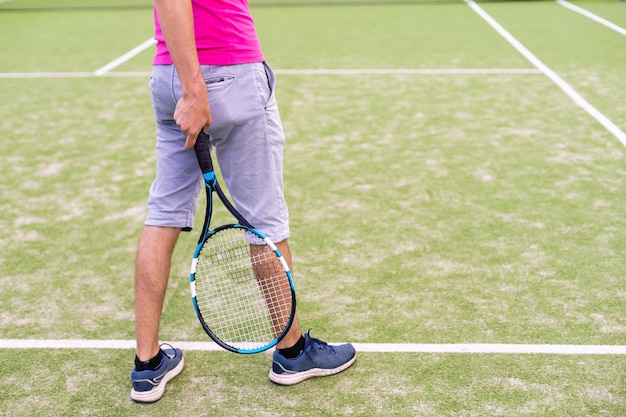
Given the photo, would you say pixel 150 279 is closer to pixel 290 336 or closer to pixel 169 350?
pixel 169 350

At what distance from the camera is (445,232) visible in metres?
4.15

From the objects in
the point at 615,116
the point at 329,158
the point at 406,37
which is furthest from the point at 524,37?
the point at 329,158

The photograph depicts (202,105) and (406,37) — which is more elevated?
(202,105)

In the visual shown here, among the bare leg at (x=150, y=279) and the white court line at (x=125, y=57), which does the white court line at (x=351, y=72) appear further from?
the bare leg at (x=150, y=279)

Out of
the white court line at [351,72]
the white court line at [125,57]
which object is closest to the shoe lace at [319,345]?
the white court line at [351,72]

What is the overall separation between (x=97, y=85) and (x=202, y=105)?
5.38m

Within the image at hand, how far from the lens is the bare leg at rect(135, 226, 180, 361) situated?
2764mm

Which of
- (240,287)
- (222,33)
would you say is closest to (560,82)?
(240,287)

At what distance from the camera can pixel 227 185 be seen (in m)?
2.76

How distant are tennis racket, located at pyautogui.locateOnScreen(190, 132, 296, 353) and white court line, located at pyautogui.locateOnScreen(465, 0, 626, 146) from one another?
129 inches

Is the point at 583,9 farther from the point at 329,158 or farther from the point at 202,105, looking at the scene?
the point at 202,105

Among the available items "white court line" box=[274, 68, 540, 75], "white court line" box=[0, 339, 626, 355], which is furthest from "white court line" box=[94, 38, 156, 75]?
"white court line" box=[0, 339, 626, 355]

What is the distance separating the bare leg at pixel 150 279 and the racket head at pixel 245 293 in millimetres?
138

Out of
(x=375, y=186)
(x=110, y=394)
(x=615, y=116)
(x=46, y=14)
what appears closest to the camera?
(x=110, y=394)
